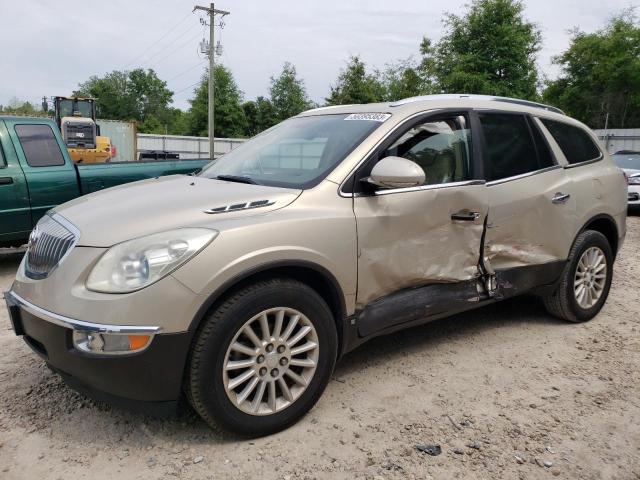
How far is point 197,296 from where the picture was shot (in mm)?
2377

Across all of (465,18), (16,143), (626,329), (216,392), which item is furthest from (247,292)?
(465,18)

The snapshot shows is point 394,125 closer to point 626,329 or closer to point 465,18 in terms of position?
point 626,329

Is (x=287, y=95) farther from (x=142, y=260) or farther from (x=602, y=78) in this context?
(x=142, y=260)

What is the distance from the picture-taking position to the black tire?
4277 millimetres

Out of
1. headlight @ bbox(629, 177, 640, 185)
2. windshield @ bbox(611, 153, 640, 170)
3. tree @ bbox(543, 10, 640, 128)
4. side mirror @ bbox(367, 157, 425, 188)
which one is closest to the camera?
side mirror @ bbox(367, 157, 425, 188)

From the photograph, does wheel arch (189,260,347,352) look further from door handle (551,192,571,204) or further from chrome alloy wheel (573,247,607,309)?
chrome alloy wheel (573,247,607,309)

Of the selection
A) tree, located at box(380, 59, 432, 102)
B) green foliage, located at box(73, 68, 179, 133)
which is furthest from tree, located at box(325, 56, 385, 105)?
green foliage, located at box(73, 68, 179, 133)

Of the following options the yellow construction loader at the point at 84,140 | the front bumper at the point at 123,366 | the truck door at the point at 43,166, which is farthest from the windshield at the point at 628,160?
the yellow construction loader at the point at 84,140

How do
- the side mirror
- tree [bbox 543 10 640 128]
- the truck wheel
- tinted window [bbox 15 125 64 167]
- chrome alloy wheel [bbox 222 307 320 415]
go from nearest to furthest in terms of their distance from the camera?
the truck wheel
chrome alloy wheel [bbox 222 307 320 415]
the side mirror
tinted window [bbox 15 125 64 167]
tree [bbox 543 10 640 128]

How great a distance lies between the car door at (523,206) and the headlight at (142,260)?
2.14m

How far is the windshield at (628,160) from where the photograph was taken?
13241mm

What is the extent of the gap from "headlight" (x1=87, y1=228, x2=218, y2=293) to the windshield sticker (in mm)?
1449

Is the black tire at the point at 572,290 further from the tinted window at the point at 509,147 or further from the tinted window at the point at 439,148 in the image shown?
the tinted window at the point at 439,148

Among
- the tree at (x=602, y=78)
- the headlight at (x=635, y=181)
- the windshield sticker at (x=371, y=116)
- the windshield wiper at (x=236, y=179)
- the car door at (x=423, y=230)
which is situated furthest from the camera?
the tree at (x=602, y=78)
